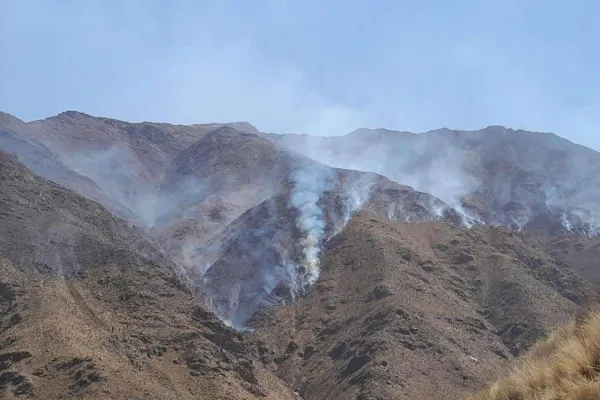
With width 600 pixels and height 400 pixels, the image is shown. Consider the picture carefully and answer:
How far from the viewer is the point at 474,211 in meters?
150

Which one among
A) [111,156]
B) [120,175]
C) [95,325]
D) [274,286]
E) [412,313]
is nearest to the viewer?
[95,325]

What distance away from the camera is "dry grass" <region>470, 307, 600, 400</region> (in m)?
6.38

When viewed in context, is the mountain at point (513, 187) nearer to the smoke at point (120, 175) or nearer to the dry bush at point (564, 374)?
the smoke at point (120, 175)

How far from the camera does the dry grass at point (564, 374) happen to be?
6379mm

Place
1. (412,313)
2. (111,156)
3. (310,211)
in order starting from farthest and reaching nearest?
(111,156) → (310,211) → (412,313)

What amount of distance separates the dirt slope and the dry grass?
5497 centimetres

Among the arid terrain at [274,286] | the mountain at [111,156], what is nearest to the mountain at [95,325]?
the arid terrain at [274,286]

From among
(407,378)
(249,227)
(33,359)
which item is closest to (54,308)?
(33,359)

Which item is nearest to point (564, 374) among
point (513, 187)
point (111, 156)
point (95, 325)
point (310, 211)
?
point (95, 325)

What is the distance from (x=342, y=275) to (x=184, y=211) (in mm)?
63909

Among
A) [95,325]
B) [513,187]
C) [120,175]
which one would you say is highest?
[513,187]

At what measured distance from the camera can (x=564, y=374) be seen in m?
6.73

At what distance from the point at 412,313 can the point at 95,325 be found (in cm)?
3468

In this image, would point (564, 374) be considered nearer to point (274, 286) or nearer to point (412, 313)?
point (412, 313)
